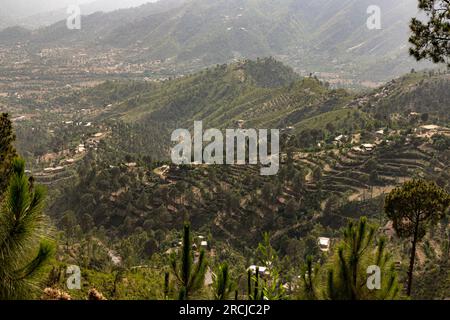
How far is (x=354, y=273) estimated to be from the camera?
12250mm

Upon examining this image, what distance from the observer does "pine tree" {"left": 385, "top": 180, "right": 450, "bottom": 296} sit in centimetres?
2467

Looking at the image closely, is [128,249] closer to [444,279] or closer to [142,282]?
[142,282]

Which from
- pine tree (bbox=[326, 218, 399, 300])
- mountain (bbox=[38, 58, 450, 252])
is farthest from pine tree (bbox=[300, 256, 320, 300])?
mountain (bbox=[38, 58, 450, 252])

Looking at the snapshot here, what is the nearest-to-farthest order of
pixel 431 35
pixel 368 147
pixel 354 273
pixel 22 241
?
pixel 22 241 → pixel 354 273 → pixel 431 35 → pixel 368 147

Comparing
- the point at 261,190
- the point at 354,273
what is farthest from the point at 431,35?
the point at 261,190

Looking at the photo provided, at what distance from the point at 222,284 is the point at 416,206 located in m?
18.2

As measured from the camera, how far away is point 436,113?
148m

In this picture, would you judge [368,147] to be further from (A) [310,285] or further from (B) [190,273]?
(B) [190,273]

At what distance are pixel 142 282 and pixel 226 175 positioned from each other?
221ft

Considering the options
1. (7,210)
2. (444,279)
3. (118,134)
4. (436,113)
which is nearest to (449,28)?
(7,210)

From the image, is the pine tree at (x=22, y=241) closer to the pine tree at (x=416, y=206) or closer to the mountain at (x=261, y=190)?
the pine tree at (x=416, y=206)

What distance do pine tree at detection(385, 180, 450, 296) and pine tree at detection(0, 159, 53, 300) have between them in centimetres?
2128

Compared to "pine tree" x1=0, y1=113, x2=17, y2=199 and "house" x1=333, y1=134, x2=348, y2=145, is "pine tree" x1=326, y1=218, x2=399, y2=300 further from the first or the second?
"house" x1=333, y1=134, x2=348, y2=145

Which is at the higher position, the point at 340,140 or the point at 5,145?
the point at 340,140
